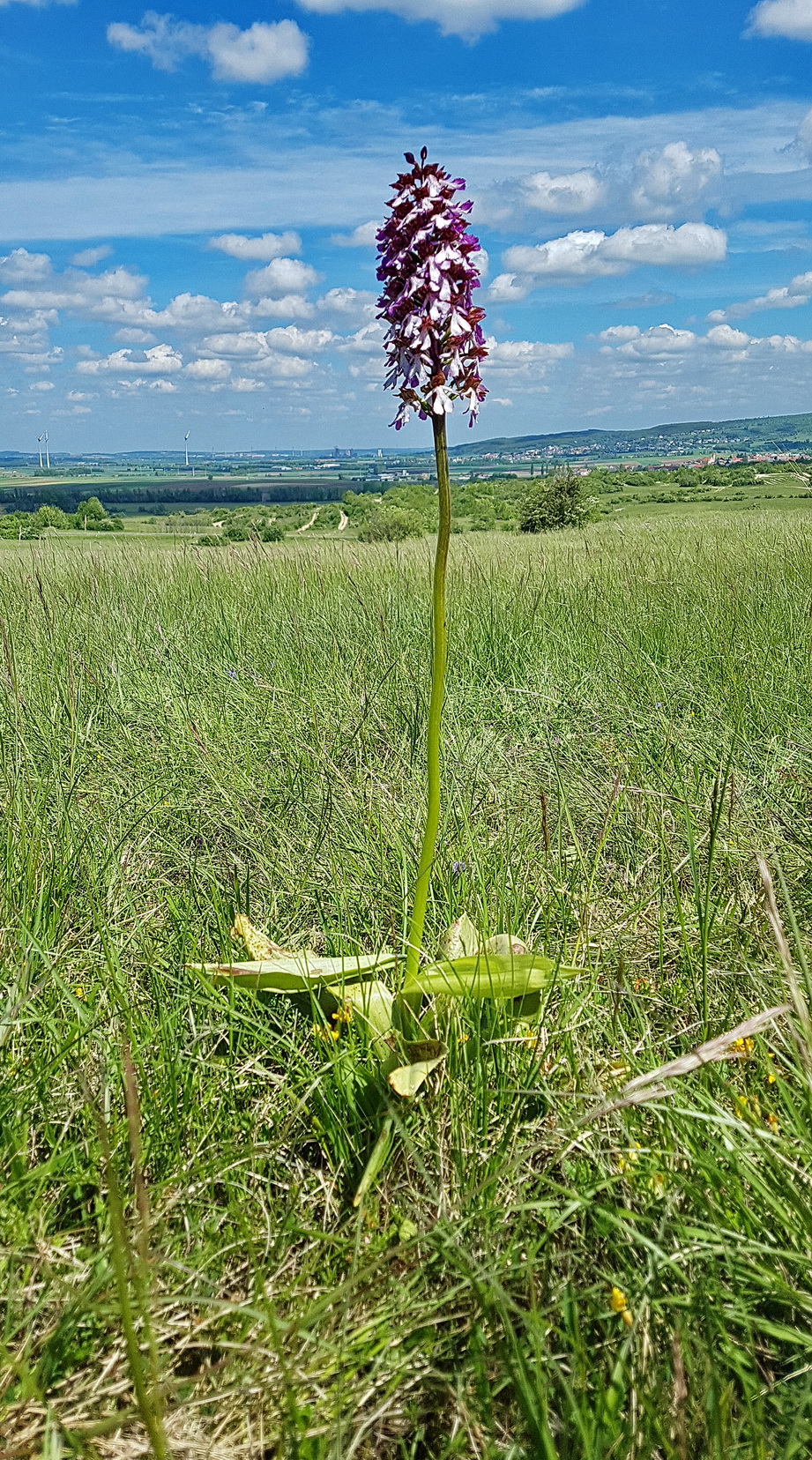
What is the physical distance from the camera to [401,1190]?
5.32 ft

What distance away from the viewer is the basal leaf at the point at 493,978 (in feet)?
5.69

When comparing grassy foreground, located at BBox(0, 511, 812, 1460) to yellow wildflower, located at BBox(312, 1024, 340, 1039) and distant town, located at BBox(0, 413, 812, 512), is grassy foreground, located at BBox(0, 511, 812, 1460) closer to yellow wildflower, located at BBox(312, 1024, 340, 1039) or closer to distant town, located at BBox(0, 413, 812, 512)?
yellow wildflower, located at BBox(312, 1024, 340, 1039)

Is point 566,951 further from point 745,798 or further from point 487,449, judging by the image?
point 487,449

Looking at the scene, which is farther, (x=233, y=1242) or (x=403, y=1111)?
(x=403, y=1111)

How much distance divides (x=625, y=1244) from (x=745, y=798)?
1777mm

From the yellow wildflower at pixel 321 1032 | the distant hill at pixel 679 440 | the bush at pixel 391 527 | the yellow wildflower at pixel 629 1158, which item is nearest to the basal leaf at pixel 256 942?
the yellow wildflower at pixel 321 1032

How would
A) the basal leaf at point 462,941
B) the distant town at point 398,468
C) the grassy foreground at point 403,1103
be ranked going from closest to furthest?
the grassy foreground at point 403,1103
the basal leaf at point 462,941
the distant town at point 398,468

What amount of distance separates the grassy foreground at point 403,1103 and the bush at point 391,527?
23542mm

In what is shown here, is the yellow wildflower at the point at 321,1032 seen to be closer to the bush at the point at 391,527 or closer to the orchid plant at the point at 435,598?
the orchid plant at the point at 435,598

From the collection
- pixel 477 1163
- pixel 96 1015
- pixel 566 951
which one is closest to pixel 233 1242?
pixel 477 1163

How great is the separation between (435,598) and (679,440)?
451 ft

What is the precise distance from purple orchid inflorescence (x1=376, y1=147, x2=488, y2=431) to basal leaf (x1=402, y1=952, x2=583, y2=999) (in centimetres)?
104

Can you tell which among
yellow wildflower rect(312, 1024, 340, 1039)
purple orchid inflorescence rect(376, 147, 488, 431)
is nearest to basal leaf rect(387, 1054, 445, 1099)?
yellow wildflower rect(312, 1024, 340, 1039)

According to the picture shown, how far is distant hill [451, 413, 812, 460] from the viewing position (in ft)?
361
